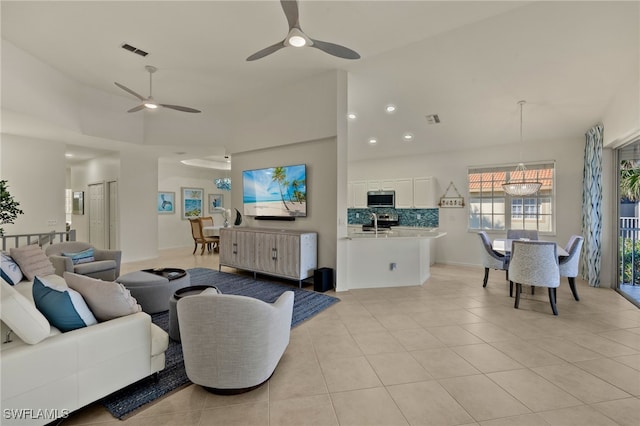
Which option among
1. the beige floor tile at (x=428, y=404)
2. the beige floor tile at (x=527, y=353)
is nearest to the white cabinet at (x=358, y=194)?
the beige floor tile at (x=527, y=353)

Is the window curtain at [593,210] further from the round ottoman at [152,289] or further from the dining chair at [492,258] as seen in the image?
the round ottoman at [152,289]

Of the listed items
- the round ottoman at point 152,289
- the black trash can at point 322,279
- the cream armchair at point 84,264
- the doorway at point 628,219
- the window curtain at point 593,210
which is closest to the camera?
the round ottoman at point 152,289

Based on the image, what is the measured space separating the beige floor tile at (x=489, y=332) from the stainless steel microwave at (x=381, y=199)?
14.1 feet

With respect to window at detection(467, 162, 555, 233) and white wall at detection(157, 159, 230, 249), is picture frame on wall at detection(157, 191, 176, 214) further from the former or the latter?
window at detection(467, 162, 555, 233)

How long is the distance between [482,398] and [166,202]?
938 centimetres

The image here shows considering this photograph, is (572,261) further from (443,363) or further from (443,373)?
(443,373)

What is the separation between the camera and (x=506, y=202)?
6.26 m

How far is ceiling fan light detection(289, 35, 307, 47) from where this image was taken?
2.51m

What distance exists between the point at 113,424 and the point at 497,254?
17.0 ft

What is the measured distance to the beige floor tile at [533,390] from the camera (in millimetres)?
1948

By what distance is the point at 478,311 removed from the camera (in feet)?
A: 12.1

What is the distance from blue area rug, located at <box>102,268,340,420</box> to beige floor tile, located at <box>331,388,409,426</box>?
46.6 inches

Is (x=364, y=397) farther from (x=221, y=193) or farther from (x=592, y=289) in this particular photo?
(x=221, y=193)

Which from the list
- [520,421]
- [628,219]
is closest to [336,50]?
[520,421]
